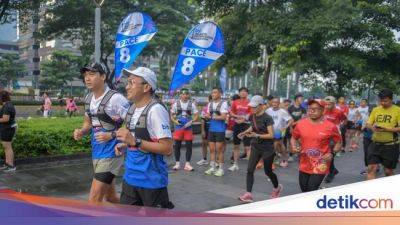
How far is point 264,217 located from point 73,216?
45.2 inches

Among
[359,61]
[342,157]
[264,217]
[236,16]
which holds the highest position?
[236,16]

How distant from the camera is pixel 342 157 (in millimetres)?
12906

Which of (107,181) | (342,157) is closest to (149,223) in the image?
(107,181)

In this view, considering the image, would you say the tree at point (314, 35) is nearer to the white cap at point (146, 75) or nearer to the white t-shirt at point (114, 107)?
the white t-shirt at point (114, 107)

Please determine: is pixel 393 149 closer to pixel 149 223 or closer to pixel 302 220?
pixel 302 220

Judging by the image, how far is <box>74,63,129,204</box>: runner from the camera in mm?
4617

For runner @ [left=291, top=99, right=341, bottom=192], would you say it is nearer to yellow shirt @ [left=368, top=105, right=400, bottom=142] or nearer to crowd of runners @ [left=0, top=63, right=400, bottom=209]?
crowd of runners @ [left=0, top=63, right=400, bottom=209]

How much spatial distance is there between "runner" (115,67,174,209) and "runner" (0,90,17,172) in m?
5.54

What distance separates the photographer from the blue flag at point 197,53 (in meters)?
9.07

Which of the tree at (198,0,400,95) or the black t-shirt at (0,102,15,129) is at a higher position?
the tree at (198,0,400,95)

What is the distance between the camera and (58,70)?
50.5 m

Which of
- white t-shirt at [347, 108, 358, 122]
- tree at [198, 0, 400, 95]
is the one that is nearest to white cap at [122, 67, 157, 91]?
tree at [198, 0, 400, 95]

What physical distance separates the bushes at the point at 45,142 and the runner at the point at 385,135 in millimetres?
6713

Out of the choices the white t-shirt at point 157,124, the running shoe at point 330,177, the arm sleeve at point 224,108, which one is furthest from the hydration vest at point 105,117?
the running shoe at point 330,177
